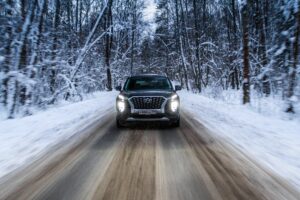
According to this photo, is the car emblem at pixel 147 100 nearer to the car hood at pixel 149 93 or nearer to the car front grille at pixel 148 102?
the car front grille at pixel 148 102

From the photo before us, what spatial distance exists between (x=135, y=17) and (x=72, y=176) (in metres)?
43.8

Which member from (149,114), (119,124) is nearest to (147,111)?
(149,114)

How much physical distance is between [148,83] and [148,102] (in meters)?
1.67

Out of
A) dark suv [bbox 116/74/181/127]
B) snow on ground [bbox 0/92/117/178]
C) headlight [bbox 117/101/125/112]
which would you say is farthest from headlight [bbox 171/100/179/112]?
snow on ground [bbox 0/92/117/178]

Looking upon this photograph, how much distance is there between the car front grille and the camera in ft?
36.3

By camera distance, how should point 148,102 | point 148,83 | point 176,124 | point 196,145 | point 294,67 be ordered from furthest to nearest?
point 294,67 < point 148,83 < point 176,124 < point 148,102 < point 196,145

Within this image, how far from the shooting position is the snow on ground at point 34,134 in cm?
716

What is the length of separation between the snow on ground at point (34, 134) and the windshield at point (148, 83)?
2.01m

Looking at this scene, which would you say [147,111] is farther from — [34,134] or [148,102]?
[34,134]

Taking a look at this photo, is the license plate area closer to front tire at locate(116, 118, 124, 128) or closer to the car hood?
the car hood

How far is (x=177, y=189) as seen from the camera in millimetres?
5145

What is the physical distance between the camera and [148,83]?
41.3ft

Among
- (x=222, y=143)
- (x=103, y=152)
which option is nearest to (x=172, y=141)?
(x=222, y=143)

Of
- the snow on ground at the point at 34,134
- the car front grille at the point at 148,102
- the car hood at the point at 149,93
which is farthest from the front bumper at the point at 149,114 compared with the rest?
the snow on ground at the point at 34,134
